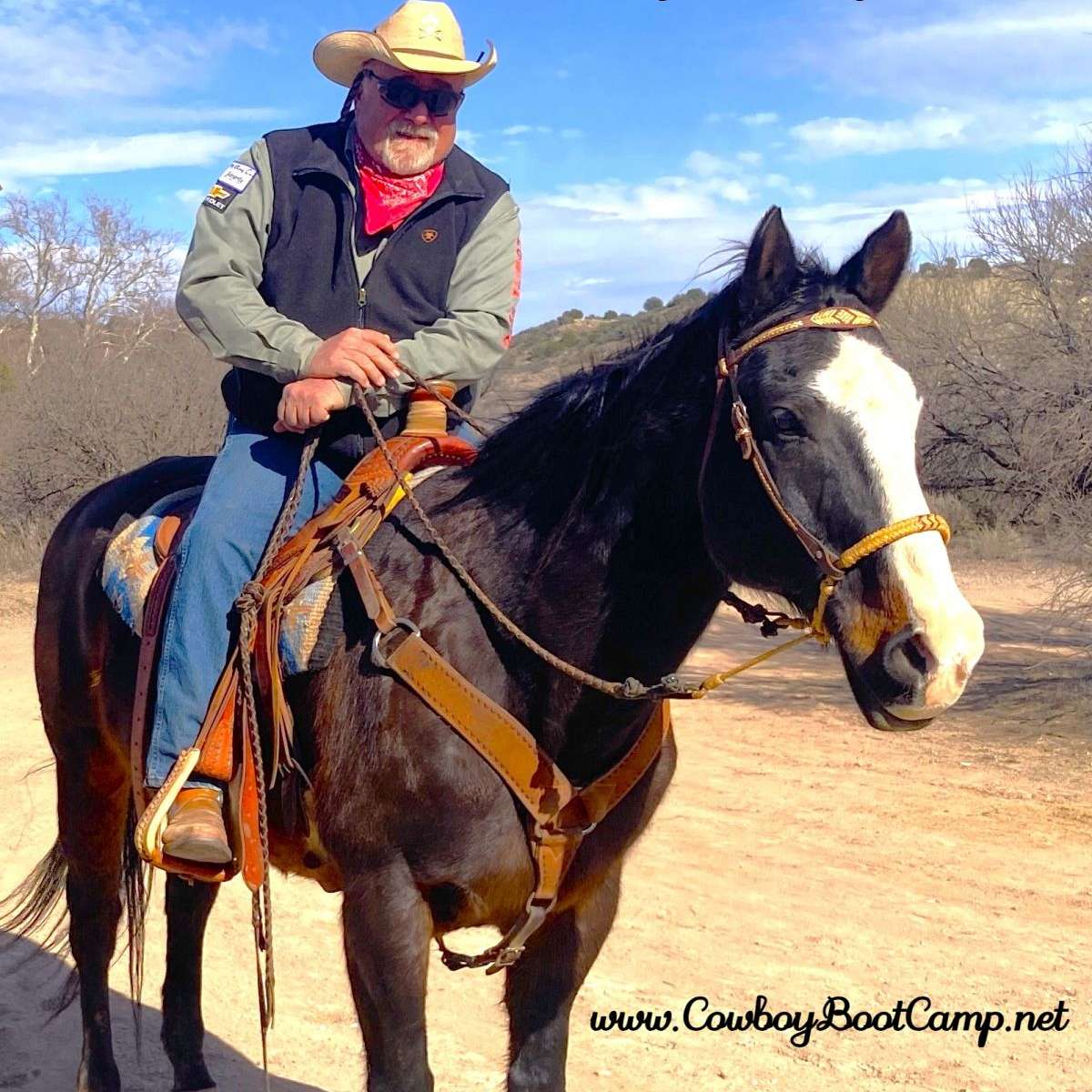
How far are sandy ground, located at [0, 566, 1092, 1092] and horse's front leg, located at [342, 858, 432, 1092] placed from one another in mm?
1408

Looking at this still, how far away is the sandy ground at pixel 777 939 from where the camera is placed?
183 inches

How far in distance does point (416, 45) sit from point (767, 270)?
1.51 metres

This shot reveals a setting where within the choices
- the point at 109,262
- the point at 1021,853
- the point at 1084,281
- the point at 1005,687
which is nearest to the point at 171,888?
the point at 1021,853

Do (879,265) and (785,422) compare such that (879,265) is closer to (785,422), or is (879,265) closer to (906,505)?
(785,422)

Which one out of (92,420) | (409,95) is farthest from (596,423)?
(92,420)

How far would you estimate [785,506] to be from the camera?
247 cm

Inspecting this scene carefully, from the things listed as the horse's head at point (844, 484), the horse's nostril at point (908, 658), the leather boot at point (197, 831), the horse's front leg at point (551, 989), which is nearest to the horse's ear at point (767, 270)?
the horse's head at point (844, 484)

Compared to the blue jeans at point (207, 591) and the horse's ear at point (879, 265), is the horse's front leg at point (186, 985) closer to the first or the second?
the blue jeans at point (207, 591)

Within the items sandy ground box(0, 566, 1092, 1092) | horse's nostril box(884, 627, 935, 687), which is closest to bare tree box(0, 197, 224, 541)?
sandy ground box(0, 566, 1092, 1092)

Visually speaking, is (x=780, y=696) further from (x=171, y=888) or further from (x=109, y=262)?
(x=109, y=262)

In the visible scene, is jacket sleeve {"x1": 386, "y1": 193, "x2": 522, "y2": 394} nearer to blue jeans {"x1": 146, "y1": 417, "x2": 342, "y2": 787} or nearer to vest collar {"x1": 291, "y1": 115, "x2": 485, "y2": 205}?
vest collar {"x1": 291, "y1": 115, "x2": 485, "y2": 205}

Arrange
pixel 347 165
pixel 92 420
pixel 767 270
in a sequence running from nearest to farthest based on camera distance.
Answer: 1. pixel 767 270
2. pixel 347 165
3. pixel 92 420

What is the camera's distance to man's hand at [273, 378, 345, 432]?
326 cm

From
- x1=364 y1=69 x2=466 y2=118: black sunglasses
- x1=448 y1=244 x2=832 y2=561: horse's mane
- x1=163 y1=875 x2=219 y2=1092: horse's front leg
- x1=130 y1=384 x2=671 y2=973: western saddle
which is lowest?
x1=163 y1=875 x2=219 y2=1092: horse's front leg
